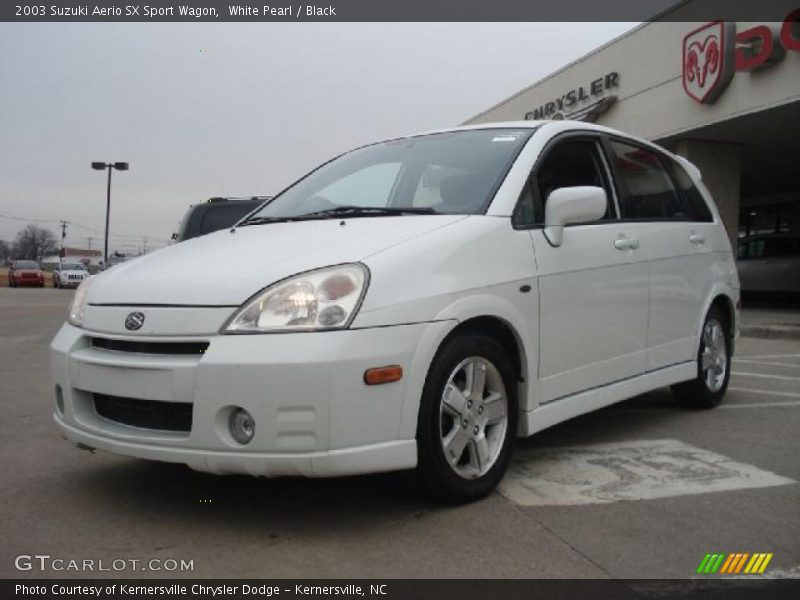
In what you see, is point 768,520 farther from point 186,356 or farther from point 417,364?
point 186,356

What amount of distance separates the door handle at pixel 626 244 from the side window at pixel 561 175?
15 cm

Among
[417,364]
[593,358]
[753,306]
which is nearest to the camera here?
[417,364]

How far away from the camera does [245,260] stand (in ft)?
10.1

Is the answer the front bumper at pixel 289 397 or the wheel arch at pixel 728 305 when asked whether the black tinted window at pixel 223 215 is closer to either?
the wheel arch at pixel 728 305

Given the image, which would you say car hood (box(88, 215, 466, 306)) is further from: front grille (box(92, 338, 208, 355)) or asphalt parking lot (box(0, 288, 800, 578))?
asphalt parking lot (box(0, 288, 800, 578))

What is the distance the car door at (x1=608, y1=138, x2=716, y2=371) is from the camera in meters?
4.38

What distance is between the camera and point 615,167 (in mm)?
4352

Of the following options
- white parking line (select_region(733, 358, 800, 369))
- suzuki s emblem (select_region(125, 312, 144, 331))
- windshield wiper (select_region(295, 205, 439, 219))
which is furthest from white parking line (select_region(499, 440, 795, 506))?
white parking line (select_region(733, 358, 800, 369))

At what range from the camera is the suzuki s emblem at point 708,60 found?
13531 millimetres

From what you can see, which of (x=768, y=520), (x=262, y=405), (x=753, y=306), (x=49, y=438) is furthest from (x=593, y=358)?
(x=753, y=306)

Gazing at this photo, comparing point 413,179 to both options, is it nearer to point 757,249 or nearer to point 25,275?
point 757,249

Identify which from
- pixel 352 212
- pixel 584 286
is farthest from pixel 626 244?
pixel 352 212

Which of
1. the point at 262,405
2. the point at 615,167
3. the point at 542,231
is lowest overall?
the point at 262,405

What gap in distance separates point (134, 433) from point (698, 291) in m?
3.63
